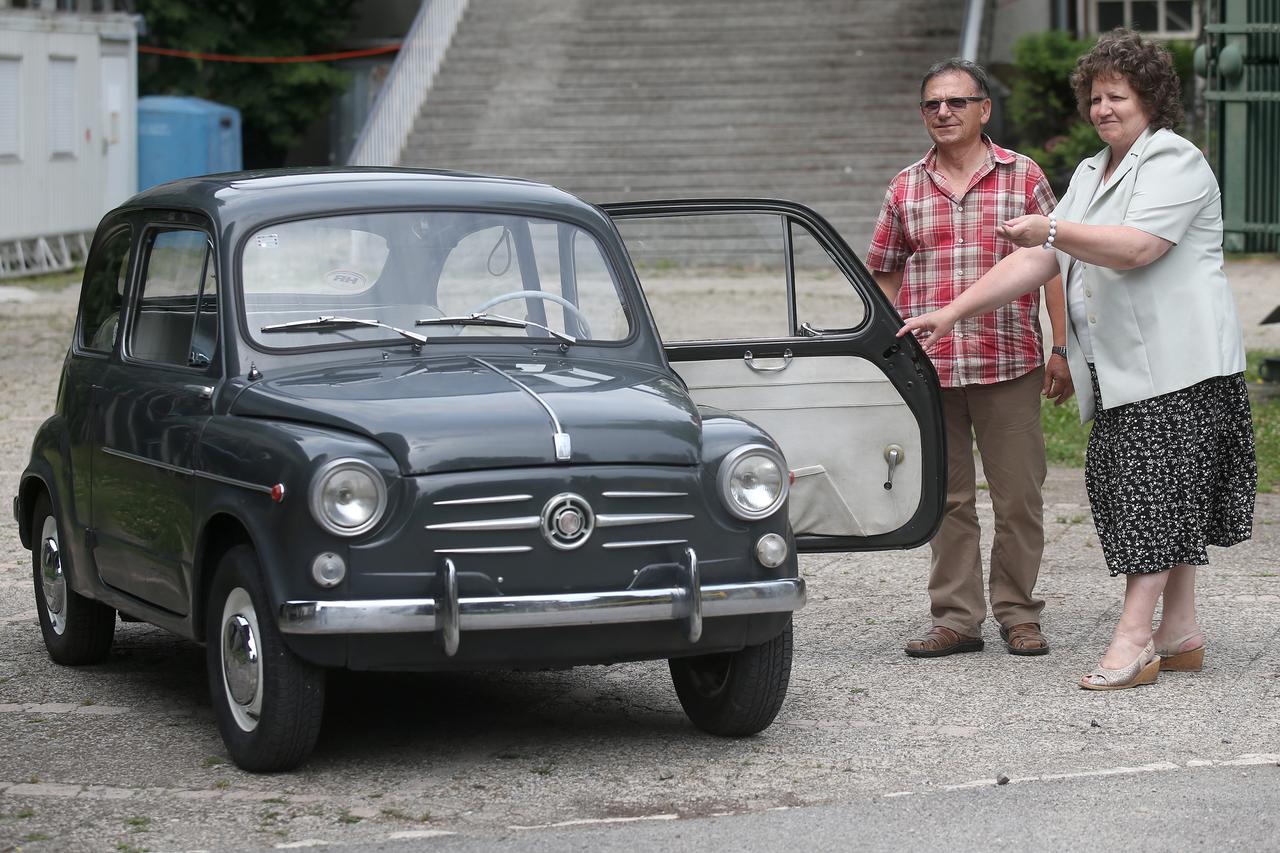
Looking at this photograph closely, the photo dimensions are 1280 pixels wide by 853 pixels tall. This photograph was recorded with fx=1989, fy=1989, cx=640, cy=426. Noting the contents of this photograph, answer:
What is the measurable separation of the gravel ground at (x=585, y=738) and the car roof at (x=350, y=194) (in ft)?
5.17

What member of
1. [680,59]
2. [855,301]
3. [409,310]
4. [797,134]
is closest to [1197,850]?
[409,310]

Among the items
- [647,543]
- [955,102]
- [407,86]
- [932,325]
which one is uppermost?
[407,86]

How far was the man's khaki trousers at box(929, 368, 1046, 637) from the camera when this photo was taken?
6945 millimetres

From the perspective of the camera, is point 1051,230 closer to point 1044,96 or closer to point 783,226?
point 783,226

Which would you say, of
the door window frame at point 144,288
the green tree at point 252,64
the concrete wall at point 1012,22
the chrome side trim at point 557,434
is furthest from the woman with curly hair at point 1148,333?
the green tree at point 252,64

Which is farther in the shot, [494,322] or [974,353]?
[974,353]

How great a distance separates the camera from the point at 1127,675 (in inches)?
253

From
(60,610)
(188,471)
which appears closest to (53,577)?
(60,610)

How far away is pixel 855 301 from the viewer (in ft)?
66.1

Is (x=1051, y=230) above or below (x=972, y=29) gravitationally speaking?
below

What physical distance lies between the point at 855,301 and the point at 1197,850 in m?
15.6

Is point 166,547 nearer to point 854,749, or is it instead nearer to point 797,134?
point 854,749

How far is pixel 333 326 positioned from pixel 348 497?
958mm

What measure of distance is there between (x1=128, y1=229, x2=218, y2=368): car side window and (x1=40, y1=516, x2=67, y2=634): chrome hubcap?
0.86 metres
